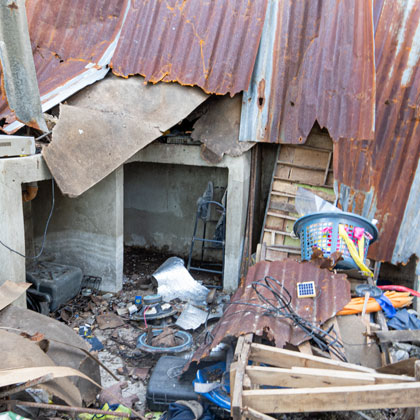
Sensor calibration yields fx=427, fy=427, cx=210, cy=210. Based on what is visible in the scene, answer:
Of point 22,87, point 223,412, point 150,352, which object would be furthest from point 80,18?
point 223,412

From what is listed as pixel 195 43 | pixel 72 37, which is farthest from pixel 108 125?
pixel 72 37

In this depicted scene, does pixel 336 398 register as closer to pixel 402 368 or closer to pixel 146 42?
pixel 402 368

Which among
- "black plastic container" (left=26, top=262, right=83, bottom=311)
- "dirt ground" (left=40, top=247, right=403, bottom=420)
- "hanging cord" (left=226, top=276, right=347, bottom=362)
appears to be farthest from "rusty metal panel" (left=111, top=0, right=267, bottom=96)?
"dirt ground" (left=40, top=247, right=403, bottom=420)

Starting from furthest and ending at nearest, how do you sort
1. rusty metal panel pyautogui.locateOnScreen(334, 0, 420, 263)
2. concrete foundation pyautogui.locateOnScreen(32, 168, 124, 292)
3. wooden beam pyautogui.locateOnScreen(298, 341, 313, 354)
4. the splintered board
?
the splintered board, concrete foundation pyautogui.locateOnScreen(32, 168, 124, 292), rusty metal panel pyautogui.locateOnScreen(334, 0, 420, 263), wooden beam pyautogui.locateOnScreen(298, 341, 313, 354)

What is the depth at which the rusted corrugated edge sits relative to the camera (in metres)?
6.02

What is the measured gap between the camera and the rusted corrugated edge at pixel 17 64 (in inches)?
237

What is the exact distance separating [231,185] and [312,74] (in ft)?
8.43

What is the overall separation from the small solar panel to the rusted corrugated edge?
4.64 m

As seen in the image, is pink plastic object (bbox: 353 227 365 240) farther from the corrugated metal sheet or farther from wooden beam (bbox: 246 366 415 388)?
wooden beam (bbox: 246 366 415 388)

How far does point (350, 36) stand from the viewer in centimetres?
775

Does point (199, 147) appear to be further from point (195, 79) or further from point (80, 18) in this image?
point (80, 18)

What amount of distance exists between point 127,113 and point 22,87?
195 centimetres

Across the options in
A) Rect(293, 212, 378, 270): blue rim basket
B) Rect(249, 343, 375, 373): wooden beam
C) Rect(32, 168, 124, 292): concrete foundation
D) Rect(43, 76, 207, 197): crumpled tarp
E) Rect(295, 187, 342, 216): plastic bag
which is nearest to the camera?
Rect(249, 343, 375, 373): wooden beam

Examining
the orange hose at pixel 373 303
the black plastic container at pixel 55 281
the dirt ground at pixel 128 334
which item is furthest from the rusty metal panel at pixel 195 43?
the orange hose at pixel 373 303
